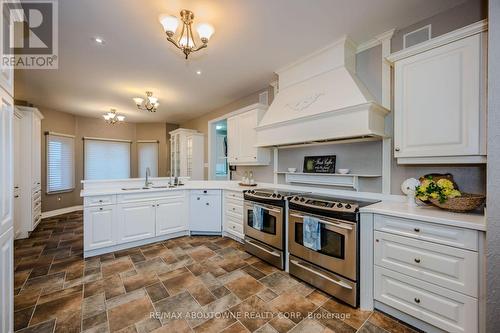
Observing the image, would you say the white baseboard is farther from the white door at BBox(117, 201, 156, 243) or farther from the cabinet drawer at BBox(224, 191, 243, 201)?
the cabinet drawer at BBox(224, 191, 243, 201)

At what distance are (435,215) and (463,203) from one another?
0.83 feet

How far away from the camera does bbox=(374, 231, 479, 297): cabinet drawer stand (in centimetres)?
149

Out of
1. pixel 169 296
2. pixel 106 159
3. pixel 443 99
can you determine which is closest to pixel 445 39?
pixel 443 99

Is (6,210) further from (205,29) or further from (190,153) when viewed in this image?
(190,153)

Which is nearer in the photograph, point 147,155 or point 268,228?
point 268,228

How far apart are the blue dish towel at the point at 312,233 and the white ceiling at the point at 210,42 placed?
2.07 meters

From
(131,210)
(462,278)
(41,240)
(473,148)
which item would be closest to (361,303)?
(462,278)

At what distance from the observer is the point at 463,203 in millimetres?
1679

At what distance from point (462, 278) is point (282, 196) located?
170 cm

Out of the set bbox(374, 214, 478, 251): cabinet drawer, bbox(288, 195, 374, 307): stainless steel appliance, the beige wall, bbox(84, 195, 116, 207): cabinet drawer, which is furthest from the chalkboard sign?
the beige wall

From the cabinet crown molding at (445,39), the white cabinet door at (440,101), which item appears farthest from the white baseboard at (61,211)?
the cabinet crown molding at (445,39)

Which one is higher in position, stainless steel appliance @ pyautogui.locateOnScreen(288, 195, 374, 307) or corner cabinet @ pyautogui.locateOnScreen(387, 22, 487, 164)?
corner cabinet @ pyautogui.locateOnScreen(387, 22, 487, 164)

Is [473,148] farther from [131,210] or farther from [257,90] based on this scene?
[131,210]

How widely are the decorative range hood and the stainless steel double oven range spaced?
84 cm
